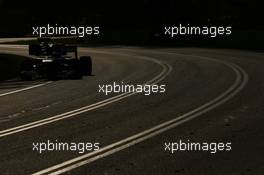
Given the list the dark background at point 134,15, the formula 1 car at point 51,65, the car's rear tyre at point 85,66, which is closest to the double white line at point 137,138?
the formula 1 car at point 51,65

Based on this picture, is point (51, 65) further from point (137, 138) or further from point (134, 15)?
point (134, 15)

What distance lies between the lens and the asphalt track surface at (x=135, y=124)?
31.3 ft

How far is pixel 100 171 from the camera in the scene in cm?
908

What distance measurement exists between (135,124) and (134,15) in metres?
57.6

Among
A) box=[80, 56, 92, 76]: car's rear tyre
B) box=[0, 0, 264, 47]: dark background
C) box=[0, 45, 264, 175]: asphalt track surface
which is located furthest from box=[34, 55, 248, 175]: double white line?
box=[0, 0, 264, 47]: dark background

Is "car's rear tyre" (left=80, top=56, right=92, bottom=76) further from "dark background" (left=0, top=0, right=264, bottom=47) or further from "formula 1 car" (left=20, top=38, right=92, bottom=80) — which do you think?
"dark background" (left=0, top=0, right=264, bottom=47)

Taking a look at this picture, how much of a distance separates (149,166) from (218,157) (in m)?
1.30

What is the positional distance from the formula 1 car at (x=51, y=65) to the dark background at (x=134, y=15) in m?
22.4

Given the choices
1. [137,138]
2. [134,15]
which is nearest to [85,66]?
[137,138]

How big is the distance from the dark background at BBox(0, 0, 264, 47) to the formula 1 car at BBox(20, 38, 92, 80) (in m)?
22.4

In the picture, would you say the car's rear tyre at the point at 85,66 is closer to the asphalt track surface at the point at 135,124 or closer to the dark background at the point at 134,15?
the asphalt track surface at the point at 135,124

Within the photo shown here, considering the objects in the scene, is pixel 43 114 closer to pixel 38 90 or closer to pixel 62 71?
pixel 38 90

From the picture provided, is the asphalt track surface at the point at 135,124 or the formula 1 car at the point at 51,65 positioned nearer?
the asphalt track surface at the point at 135,124

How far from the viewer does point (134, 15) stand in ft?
229
